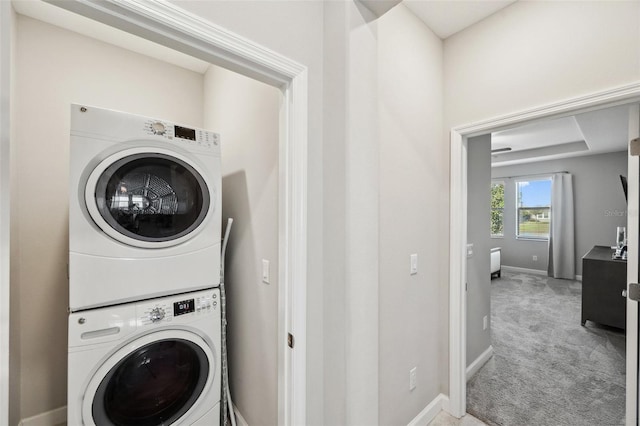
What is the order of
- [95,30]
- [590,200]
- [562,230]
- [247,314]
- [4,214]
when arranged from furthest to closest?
[562,230], [590,200], [95,30], [247,314], [4,214]

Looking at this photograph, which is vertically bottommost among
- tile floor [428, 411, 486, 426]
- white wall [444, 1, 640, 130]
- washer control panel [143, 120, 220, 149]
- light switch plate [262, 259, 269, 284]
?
tile floor [428, 411, 486, 426]

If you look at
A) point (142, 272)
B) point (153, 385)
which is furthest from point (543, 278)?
point (142, 272)

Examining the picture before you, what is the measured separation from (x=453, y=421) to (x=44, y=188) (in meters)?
3.11

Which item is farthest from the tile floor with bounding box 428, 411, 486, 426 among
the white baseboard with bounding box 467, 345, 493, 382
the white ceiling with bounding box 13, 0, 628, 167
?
the white ceiling with bounding box 13, 0, 628, 167

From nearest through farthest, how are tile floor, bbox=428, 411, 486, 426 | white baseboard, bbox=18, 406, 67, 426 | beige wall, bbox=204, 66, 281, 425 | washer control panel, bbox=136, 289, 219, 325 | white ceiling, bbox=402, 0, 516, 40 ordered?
washer control panel, bbox=136, 289, 219, 325 < beige wall, bbox=204, 66, 281, 425 < white ceiling, bbox=402, 0, 516, 40 < white baseboard, bbox=18, 406, 67, 426 < tile floor, bbox=428, 411, 486, 426

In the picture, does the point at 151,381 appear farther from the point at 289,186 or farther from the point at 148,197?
the point at 289,186

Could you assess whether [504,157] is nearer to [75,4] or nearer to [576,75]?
[576,75]

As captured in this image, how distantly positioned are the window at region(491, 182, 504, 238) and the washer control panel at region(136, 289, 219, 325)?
7.19m

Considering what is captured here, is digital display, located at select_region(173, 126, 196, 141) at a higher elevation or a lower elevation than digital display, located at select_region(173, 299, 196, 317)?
higher

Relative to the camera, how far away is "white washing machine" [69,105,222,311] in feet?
4.17

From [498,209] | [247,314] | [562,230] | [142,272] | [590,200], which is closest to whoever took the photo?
[142,272]

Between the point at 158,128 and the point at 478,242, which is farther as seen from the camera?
the point at 478,242

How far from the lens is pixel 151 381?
4.71ft

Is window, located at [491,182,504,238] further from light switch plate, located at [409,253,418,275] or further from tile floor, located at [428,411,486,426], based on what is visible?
light switch plate, located at [409,253,418,275]
